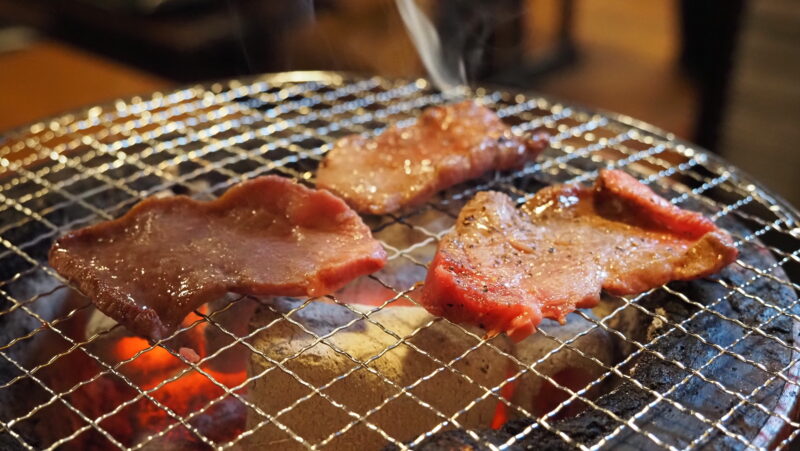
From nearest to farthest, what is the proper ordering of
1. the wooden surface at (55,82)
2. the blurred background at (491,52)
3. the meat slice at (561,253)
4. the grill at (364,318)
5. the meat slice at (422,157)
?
the grill at (364,318) < the meat slice at (561,253) < the meat slice at (422,157) < the blurred background at (491,52) < the wooden surface at (55,82)

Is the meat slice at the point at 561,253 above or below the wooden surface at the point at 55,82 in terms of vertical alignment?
above

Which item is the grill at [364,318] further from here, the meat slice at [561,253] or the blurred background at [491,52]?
the blurred background at [491,52]

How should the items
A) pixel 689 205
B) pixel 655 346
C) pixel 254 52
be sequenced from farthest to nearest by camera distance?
pixel 254 52 → pixel 689 205 → pixel 655 346

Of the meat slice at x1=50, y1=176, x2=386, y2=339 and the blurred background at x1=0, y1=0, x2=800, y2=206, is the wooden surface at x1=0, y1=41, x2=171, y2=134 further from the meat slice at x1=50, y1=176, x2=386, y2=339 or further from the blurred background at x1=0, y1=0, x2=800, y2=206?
the meat slice at x1=50, y1=176, x2=386, y2=339

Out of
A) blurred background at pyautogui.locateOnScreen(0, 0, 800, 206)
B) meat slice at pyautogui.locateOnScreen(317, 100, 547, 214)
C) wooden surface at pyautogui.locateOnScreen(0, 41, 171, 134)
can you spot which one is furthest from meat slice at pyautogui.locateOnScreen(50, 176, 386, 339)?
wooden surface at pyautogui.locateOnScreen(0, 41, 171, 134)

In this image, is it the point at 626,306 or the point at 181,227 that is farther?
the point at 181,227

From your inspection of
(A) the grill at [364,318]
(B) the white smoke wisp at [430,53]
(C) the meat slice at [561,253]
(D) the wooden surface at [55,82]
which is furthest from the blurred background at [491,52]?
(C) the meat slice at [561,253]

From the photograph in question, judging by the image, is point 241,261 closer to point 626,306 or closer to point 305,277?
point 305,277

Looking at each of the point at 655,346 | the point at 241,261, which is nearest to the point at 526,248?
the point at 655,346
